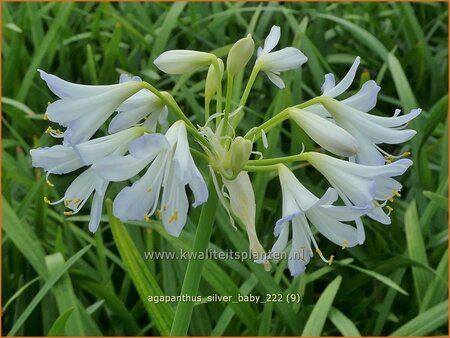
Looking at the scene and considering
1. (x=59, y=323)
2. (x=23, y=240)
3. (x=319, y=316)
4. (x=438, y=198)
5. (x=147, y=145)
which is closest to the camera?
(x=147, y=145)

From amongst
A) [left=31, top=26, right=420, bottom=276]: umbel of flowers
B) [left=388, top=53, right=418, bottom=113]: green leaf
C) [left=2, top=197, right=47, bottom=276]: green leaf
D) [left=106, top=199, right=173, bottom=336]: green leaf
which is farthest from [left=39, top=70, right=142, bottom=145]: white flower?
[left=388, top=53, right=418, bottom=113]: green leaf

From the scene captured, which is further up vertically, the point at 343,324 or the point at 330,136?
the point at 330,136

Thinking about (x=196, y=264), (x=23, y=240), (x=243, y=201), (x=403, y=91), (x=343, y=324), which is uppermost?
(x=243, y=201)

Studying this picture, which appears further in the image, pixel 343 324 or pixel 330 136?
pixel 343 324

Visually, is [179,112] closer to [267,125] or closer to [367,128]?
[267,125]

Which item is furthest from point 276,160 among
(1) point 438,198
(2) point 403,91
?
(2) point 403,91

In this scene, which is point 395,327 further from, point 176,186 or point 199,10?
point 199,10

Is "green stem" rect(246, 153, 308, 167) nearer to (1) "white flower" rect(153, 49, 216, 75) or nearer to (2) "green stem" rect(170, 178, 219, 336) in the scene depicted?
(2) "green stem" rect(170, 178, 219, 336)
